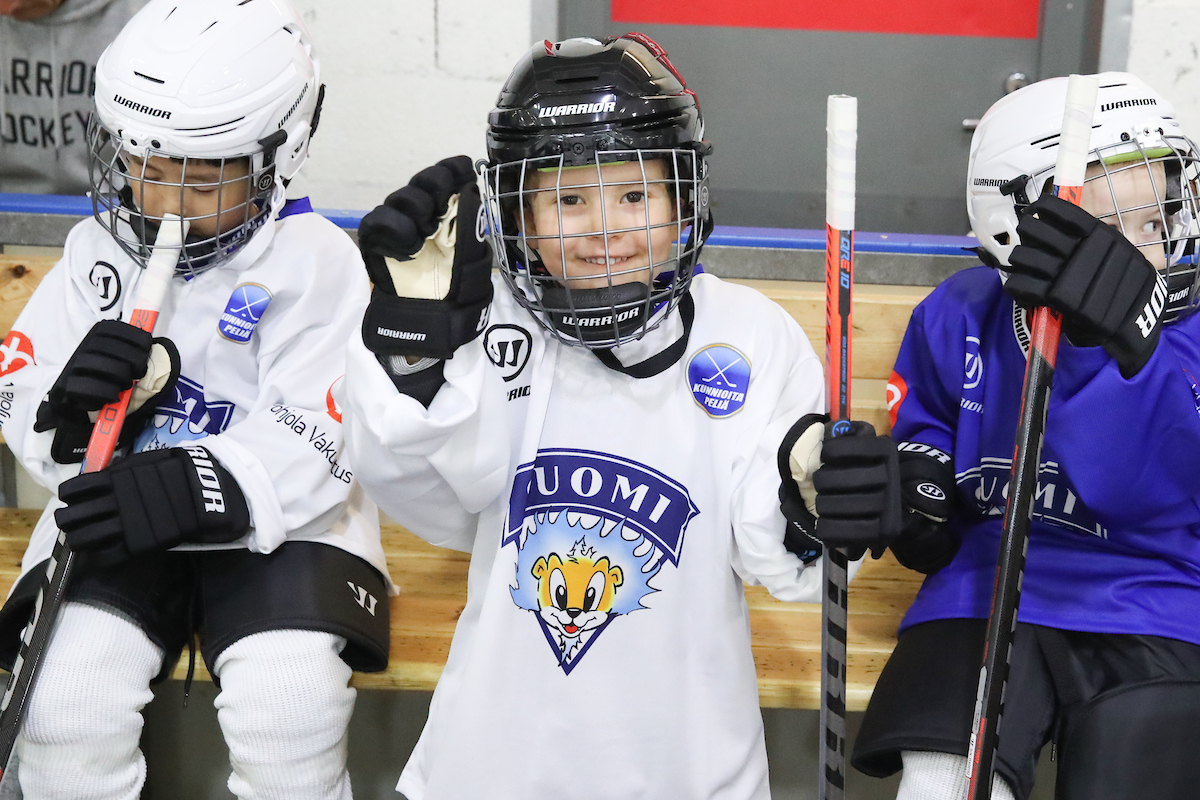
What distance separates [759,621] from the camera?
2.00 meters

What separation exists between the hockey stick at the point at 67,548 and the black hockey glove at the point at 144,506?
48 mm

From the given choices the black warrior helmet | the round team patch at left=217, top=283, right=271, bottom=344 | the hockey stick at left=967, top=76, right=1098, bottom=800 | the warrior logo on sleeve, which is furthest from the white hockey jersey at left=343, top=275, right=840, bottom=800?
the round team patch at left=217, top=283, right=271, bottom=344

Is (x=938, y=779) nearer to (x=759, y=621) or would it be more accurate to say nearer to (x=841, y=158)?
(x=759, y=621)

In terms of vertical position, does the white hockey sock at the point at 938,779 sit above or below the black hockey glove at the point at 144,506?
below

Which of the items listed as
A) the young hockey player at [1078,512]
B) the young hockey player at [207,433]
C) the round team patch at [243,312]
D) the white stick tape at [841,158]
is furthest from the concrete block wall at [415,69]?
the white stick tape at [841,158]

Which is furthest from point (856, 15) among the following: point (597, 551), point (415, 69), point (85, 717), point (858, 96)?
point (85, 717)

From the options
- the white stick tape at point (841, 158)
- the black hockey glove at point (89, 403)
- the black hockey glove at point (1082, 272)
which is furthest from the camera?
the black hockey glove at point (89, 403)

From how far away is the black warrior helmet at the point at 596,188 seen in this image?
4.52ft

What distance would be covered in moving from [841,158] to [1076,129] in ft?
0.93

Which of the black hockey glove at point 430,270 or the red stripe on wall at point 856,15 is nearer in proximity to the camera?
the black hockey glove at point 430,270

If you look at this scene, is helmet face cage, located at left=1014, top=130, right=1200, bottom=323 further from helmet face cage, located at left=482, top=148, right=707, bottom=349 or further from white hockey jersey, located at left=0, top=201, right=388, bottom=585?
white hockey jersey, located at left=0, top=201, right=388, bottom=585

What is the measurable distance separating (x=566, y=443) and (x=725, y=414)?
0.21m

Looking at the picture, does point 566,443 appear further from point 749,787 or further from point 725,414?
point 749,787

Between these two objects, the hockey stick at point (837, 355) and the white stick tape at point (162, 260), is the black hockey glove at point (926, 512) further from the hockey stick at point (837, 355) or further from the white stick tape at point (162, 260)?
the white stick tape at point (162, 260)
